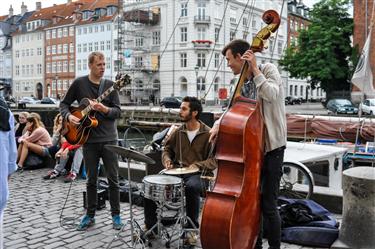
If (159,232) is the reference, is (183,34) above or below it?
above

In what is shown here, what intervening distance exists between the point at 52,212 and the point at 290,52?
149 ft

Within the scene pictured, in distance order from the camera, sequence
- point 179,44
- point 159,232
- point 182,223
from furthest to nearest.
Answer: point 179,44 < point 159,232 < point 182,223

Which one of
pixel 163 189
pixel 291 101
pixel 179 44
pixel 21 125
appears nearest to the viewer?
pixel 163 189

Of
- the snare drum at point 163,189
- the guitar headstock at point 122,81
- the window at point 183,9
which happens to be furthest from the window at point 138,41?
the snare drum at point 163,189

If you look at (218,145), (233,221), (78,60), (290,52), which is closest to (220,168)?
(218,145)

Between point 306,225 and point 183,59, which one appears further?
point 183,59

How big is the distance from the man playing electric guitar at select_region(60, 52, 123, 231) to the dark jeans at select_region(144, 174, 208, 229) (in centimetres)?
54

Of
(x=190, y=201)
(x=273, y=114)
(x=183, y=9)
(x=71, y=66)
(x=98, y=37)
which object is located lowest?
(x=190, y=201)

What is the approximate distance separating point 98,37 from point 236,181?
68979 millimetres

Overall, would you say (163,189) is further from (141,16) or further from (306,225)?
(141,16)

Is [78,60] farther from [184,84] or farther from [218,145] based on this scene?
[218,145]

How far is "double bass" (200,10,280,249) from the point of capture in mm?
3775

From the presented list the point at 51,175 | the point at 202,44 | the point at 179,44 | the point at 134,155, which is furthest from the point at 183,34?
the point at 134,155

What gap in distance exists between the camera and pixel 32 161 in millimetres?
9727
